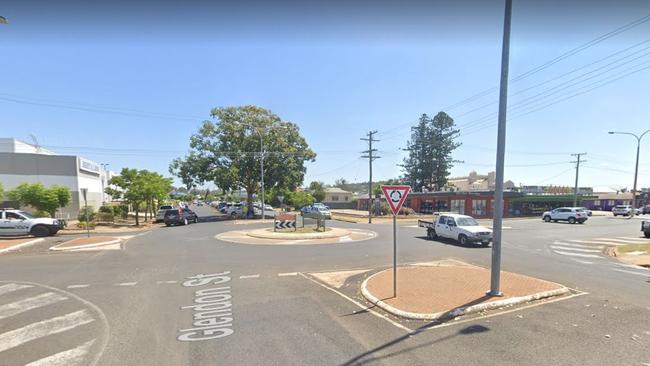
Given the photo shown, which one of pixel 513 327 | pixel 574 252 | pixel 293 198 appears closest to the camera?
pixel 513 327

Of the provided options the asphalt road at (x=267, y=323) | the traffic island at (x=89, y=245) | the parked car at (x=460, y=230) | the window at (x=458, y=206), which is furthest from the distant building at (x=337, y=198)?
the asphalt road at (x=267, y=323)

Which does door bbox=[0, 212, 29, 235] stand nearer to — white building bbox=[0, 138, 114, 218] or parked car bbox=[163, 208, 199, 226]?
parked car bbox=[163, 208, 199, 226]

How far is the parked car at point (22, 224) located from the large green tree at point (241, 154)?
59.5ft

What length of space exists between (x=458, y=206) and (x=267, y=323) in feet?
157

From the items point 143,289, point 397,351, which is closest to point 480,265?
point 397,351

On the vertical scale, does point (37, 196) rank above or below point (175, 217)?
above

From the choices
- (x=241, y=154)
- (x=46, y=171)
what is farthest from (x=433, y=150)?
(x=46, y=171)

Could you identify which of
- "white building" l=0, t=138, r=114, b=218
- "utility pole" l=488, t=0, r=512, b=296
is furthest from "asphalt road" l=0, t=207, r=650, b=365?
"white building" l=0, t=138, r=114, b=218

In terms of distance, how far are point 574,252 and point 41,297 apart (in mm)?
20309

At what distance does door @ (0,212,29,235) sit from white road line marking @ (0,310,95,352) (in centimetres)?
1958

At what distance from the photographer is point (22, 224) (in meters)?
20.2

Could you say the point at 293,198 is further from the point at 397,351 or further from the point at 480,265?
the point at 397,351

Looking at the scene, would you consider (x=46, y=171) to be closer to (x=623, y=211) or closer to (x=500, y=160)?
(x=500, y=160)

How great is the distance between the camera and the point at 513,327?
19.2 feet
